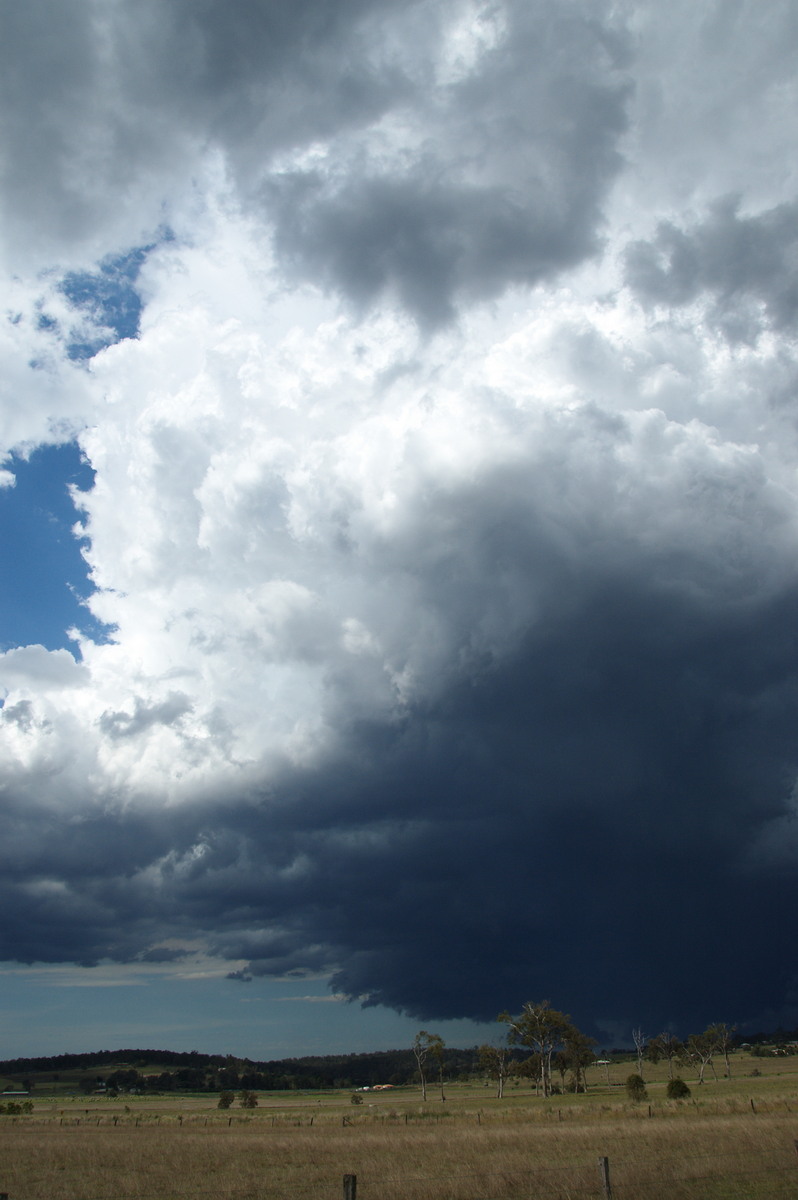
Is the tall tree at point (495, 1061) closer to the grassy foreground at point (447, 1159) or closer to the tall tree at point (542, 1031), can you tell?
the tall tree at point (542, 1031)

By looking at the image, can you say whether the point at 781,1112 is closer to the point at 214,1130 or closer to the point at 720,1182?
the point at 720,1182

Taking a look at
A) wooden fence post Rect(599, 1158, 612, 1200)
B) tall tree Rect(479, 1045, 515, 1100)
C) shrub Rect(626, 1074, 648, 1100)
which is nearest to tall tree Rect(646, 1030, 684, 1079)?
tall tree Rect(479, 1045, 515, 1100)

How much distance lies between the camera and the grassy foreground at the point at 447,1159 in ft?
73.5

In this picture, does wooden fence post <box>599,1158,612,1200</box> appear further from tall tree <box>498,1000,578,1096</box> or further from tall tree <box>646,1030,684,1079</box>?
tall tree <box>646,1030,684,1079</box>

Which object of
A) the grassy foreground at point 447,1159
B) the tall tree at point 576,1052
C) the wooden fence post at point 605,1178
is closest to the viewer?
the wooden fence post at point 605,1178

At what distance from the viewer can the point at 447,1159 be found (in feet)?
101

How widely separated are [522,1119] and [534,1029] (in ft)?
187

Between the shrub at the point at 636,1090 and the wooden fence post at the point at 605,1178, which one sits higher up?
the wooden fence post at the point at 605,1178

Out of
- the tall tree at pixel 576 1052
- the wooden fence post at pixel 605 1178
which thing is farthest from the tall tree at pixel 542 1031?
the wooden fence post at pixel 605 1178

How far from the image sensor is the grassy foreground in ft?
73.5

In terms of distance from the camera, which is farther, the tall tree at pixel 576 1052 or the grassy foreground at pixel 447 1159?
the tall tree at pixel 576 1052

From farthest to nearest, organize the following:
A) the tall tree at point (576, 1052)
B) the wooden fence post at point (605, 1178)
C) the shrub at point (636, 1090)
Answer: the tall tree at point (576, 1052)
the shrub at point (636, 1090)
the wooden fence post at point (605, 1178)

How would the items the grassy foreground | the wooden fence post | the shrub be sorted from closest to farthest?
1. the wooden fence post
2. the grassy foreground
3. the shrub

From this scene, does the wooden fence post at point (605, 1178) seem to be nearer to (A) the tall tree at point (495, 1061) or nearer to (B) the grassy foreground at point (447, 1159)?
(B) the grassy foreground at point (447, 1159)
